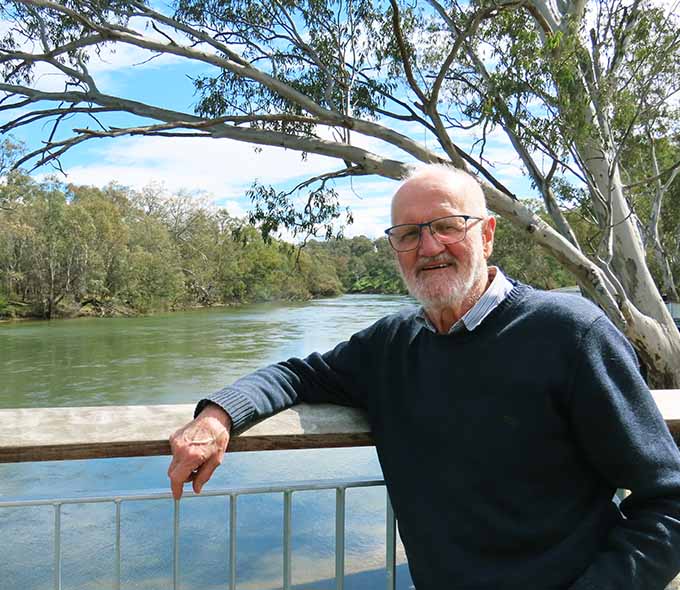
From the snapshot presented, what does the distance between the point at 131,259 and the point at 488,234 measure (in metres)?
33.5

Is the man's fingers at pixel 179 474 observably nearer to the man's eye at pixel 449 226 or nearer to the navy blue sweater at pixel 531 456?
the navy blue sweater at pixel 531 456

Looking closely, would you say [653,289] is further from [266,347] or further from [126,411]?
[266,347]

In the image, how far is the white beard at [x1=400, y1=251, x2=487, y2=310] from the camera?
1.25 meters

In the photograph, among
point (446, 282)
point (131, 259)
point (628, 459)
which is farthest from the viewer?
point (131, 259)

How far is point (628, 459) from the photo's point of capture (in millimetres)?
1025

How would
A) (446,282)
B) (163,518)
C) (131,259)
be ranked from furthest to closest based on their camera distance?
(131,259) → (163,518) → (446,282)

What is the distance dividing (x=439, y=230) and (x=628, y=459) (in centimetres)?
50

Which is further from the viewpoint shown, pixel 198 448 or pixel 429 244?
pixel 429 244

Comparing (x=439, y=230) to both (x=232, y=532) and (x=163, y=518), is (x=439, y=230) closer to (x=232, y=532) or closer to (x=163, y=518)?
(x=232, y=532)

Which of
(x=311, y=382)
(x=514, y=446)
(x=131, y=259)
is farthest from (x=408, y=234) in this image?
(x=131, y=259)

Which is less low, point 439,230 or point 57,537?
point 439,230

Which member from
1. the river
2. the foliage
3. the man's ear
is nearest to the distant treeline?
the foliage

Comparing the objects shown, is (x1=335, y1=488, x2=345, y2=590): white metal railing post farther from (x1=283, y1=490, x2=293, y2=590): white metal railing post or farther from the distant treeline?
the distant treeline

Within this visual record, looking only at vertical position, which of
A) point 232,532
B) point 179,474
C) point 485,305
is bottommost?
point 232,532
